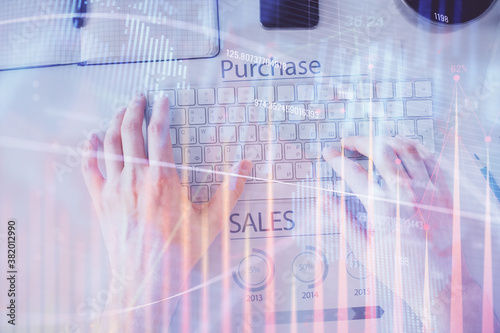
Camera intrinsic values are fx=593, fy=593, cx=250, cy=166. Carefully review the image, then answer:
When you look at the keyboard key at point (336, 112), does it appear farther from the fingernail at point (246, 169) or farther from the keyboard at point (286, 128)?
the fingernail at point (246, 169)

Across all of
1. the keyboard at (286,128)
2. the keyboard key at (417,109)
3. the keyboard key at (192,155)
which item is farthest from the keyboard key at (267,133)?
the keyboard key at (417,109)

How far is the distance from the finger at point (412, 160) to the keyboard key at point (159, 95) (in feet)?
1.26

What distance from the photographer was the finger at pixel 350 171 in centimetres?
98

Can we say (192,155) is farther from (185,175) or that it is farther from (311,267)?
(311,267)

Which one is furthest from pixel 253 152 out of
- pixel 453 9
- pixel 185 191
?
pixel 453 9

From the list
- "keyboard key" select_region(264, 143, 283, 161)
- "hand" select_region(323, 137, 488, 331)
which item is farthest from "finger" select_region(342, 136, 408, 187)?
"keyboard key" select_region(264, 143, 283, 161)

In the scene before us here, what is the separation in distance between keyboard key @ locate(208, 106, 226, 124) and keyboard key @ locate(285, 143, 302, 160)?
0.38 feet

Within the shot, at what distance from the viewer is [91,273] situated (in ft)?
3.30

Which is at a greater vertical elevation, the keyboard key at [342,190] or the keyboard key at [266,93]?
the keyboard key at [266,93]

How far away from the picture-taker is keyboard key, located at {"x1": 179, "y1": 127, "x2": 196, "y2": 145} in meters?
1.00

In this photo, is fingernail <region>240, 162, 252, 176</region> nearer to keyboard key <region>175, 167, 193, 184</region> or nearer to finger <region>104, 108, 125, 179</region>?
keyboard key <region>175, 167, 193, 184</region>

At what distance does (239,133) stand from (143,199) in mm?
196

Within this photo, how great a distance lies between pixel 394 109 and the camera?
100cm

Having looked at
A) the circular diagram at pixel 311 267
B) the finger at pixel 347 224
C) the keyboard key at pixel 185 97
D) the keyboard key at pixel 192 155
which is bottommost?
the circular diagram at pixel 311 267
